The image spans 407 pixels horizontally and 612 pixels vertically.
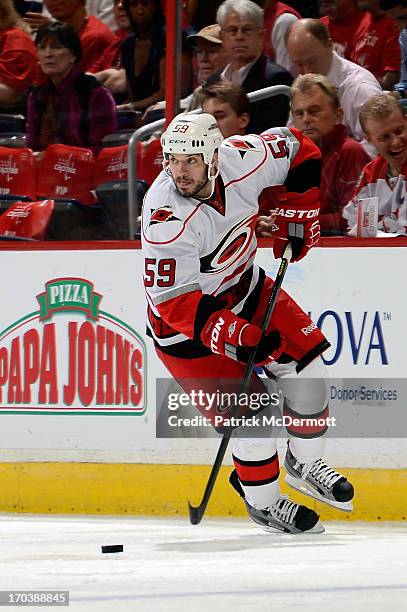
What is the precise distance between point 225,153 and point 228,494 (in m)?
1.40

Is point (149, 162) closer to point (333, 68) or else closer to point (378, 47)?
point (333, 68)

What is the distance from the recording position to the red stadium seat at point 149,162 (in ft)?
17.8

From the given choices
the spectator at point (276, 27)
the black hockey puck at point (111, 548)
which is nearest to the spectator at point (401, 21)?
the spectator at point (276, 27)

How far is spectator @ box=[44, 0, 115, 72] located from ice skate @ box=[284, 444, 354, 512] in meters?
2.00

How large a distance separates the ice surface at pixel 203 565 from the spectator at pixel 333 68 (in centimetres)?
161

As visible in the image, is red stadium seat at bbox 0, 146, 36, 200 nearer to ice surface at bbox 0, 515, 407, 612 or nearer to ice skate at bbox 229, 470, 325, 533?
ice surface at bbox 0, 515, 407, 612

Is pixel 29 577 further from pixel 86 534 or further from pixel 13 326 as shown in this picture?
pixel 13 326

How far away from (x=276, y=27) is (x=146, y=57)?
1.86ft

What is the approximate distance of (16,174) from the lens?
5641 mm

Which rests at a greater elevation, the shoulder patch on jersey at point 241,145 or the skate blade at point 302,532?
the shoulder patch on jersey at point 241,145

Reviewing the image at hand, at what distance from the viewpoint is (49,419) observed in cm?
546

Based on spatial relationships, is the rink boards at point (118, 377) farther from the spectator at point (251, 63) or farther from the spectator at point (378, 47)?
the spectator at point (378, 47)

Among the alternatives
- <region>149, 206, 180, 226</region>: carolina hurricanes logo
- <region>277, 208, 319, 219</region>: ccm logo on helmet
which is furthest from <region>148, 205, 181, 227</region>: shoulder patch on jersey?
Answer: <region>277, 208, 319, 219</region>: ccm logo on helmet

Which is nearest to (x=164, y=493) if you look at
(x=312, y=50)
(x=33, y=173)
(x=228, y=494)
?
(x=228, y=494)
